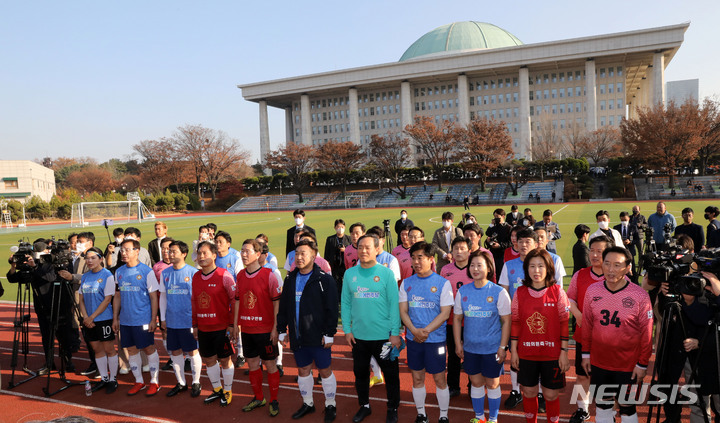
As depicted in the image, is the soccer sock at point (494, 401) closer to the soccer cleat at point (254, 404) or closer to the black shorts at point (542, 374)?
the black shorts at point (542, 374)

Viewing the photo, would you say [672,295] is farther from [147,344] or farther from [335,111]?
[335,111]

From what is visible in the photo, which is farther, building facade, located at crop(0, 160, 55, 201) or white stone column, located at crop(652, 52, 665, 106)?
white stone column, located at crop(652, 52, 665, 106)

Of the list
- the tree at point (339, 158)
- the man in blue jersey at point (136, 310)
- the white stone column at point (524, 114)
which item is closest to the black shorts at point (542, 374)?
the man in blue jersey at point (136, 310)

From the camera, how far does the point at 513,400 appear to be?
214 inches

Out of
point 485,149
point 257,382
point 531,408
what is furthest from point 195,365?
point 485,149

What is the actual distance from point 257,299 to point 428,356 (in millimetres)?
2262

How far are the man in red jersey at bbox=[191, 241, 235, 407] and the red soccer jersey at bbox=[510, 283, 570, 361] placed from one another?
370 centimetres

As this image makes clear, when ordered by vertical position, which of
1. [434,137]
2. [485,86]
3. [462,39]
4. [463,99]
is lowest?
[434,137]

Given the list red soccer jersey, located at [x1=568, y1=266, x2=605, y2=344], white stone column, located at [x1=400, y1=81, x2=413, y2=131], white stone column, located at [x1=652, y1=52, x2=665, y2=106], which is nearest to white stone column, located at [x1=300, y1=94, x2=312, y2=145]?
white stone column, located at [x1=400, y1=81, x2=413, y2=131]

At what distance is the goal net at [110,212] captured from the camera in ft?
155

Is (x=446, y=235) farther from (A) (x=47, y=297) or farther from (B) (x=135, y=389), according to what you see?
(A) (x=47, y=297)

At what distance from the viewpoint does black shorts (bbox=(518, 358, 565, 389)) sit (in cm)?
439

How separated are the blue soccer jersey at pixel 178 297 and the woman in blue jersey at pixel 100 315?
0.88 metres

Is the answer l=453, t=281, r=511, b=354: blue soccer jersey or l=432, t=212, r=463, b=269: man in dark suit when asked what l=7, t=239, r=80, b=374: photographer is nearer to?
l=453, t=281, r=511, b=354: blue soccer jersey
